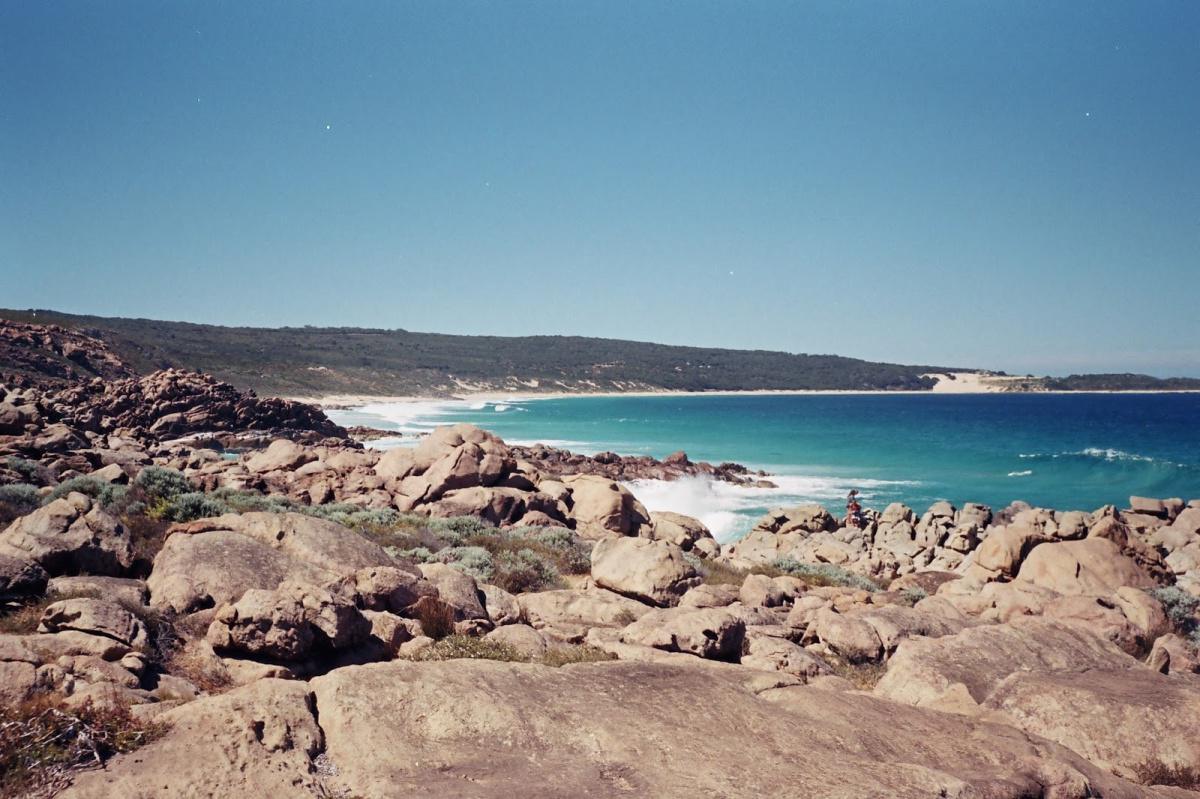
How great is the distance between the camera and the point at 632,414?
4958 inches

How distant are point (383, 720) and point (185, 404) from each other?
5873 cm

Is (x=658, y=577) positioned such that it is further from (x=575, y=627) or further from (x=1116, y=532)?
(x=1116, y=532)

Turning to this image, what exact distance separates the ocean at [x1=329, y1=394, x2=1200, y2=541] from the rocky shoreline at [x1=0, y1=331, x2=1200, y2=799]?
2222 cm

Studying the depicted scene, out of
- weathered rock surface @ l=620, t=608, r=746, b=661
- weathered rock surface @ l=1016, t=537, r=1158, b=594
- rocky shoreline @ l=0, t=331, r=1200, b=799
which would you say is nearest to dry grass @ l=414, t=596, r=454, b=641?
rocky shoreline @ l=0, t=331, r=1200, b=799

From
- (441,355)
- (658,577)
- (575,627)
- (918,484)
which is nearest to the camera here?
(575,627)

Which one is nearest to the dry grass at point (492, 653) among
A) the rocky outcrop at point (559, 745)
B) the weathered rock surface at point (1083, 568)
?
the rocky outcrop at point (559, 745)

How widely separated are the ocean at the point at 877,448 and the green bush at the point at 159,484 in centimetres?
2533

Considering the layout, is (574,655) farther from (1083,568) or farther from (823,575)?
(1083,568)

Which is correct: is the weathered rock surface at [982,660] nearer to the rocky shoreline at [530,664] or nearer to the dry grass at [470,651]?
the rocky shoreline at [530,664]

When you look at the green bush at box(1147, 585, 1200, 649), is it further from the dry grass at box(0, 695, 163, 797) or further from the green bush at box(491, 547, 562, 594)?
the dry grass at box(0, 695, 163, 797)

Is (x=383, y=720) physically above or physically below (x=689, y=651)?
above

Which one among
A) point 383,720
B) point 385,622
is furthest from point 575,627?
point 383,720

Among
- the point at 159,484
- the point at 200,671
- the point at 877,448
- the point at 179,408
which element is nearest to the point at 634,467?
the point at 877,448

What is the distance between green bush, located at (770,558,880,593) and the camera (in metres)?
19.7
